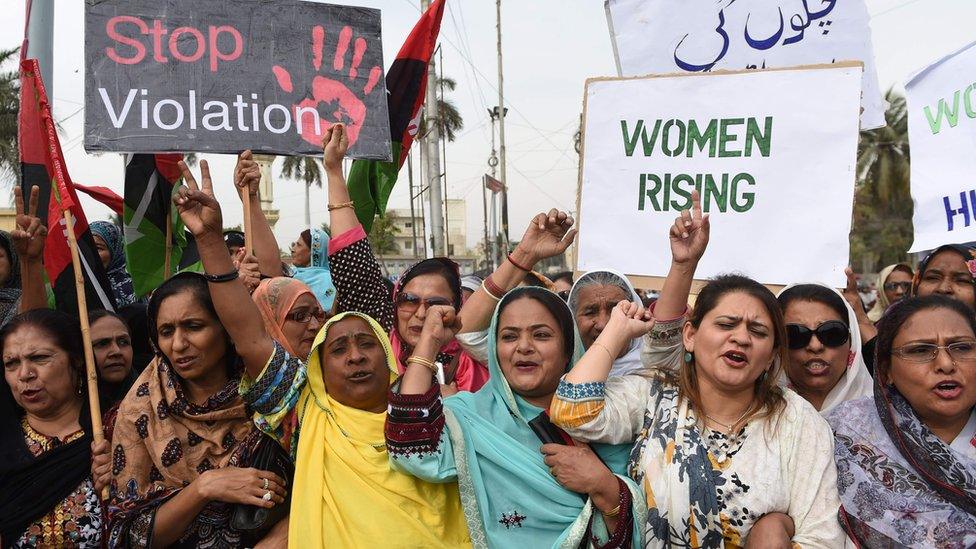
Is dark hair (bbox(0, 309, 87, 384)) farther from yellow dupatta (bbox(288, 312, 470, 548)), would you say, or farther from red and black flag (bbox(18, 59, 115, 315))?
yellow dupatta (bbox(288, 312, 470, 548))

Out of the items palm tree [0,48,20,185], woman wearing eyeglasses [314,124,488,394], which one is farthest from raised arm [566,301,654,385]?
palm tree [0,48,20,185]

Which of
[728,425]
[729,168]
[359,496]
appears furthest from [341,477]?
[729,168]

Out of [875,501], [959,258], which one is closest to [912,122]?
[959,258]

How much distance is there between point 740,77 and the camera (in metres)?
3.88

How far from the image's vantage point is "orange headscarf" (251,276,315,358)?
11.0 feet

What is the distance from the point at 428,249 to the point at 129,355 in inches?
664

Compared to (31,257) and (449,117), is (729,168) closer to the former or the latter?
(31,257)

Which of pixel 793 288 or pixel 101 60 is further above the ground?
pixel 101 60

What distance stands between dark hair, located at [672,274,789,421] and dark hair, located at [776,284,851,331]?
410 millimetres

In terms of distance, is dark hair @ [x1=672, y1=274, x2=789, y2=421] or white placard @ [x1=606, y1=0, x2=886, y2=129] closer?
dark hair @ [x1=672, y1=274, x2=789, y2=421]

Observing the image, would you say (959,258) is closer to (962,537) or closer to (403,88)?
(962,537)

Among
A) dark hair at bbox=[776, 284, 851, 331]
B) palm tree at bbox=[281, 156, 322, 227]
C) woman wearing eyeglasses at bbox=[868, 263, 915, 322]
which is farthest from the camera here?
palm tree at bbox=[281, 156, 322, 227]

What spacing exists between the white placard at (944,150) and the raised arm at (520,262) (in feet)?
6.29

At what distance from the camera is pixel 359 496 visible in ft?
8.59
